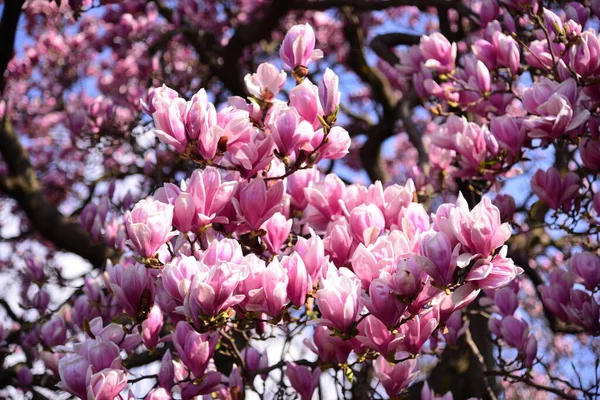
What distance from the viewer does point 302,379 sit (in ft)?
6.75

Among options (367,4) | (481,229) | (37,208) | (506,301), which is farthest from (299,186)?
(37,208)

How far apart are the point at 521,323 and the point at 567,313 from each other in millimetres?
190

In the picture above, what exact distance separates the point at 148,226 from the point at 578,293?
1.78 meters

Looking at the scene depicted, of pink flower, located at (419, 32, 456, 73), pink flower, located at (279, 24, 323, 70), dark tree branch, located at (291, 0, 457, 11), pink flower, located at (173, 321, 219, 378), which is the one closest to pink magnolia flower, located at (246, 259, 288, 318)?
pink flower, located at (173, 321, 219, 378)

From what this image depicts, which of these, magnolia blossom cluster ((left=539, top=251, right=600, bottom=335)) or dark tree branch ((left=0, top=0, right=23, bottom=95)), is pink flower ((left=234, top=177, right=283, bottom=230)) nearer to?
magnolia blossom cluster ((left=539, top=251, right=600, bottom=335))

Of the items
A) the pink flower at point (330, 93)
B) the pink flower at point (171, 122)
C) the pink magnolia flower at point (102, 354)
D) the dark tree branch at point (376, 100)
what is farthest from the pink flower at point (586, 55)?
the dark tree branch at point (376, 100)

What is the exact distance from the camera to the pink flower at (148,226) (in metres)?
1.60

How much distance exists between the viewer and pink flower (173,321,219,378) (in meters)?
1.82

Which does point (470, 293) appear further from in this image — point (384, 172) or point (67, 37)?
point (67, 37)

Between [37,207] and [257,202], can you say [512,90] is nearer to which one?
[257,202]

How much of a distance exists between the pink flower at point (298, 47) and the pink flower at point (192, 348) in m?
0.93

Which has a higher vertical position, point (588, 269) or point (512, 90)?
point (512, 90)

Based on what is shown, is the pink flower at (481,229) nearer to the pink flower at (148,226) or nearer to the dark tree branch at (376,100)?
the pink flower at (148,226)

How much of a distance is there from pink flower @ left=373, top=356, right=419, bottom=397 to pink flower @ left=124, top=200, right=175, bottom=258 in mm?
795
